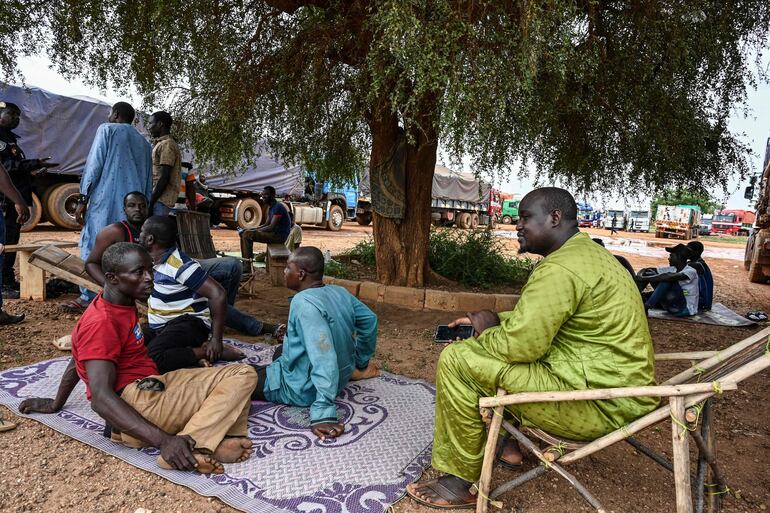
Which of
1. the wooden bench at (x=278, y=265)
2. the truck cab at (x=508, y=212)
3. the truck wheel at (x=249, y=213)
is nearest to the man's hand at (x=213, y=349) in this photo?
the wooden bench at (x=278, y=265)

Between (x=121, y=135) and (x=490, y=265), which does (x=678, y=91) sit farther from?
(x=121, y=135)

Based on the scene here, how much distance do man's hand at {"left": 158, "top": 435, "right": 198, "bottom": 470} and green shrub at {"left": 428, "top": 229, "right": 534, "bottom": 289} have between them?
505 cm

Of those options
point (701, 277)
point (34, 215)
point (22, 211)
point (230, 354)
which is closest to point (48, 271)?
point (22, 211)

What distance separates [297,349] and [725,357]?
2.11m

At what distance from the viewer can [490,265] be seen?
7.23 m

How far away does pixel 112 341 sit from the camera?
226 centimetres

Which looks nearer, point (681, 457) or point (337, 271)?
point (681, 457)

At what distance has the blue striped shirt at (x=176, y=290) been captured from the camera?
3.40 m

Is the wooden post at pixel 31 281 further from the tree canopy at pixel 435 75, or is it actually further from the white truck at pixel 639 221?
the white truck at pixel 639 221

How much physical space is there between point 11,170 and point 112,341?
4.11m

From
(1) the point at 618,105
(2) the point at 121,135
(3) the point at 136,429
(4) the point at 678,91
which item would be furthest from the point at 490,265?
(3) the point at 136,429

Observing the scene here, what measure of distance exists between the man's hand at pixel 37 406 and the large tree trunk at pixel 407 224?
4160 millimetres

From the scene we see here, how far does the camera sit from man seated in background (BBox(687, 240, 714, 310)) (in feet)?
21.9

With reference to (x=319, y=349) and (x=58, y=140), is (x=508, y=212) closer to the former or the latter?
(x=58, y=140)
